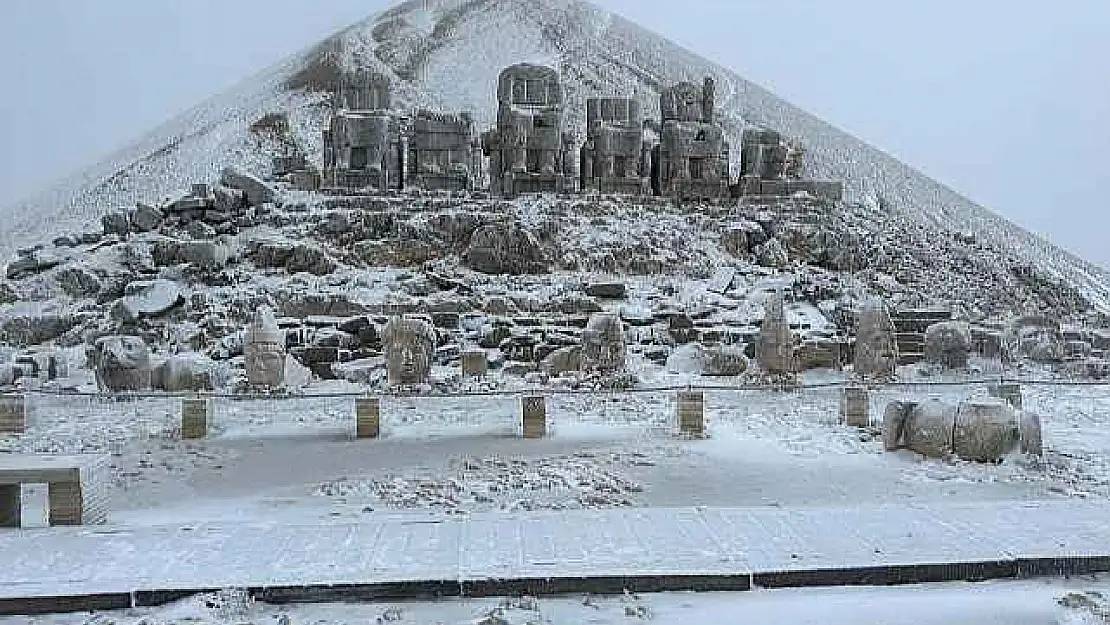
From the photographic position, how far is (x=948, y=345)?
19781 millimetres

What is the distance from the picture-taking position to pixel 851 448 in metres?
12.1

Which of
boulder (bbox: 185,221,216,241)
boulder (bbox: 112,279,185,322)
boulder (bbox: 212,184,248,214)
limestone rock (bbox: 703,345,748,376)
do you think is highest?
boulder (bbox: 212,184,248,214)

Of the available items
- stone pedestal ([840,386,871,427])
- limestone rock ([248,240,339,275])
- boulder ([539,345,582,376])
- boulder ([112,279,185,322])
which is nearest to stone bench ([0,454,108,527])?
stone pedestal ([840,386,871,427])

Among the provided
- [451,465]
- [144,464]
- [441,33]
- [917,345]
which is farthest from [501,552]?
[441,33]

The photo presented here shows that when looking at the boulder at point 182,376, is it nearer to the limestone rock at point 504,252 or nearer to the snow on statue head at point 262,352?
the snow on statue head at point 262,352

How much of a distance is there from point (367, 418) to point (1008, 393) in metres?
8.94

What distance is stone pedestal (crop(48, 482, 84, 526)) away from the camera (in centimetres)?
825

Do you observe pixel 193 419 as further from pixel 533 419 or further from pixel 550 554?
pixel 550 554

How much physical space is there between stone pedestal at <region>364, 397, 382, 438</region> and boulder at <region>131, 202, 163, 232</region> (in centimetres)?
2013

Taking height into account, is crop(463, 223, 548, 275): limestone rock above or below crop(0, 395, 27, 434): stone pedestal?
above

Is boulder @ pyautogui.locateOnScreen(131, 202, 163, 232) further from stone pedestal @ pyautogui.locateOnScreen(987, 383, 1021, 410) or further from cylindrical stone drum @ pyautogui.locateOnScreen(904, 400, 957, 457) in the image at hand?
cylindrical stone drum @ pyautogui.locateOnScreen(904, 400, 957, 457)

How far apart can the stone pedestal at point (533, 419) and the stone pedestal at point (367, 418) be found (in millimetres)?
1870

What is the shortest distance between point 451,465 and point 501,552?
13.8ft

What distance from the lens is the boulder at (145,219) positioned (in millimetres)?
30594
